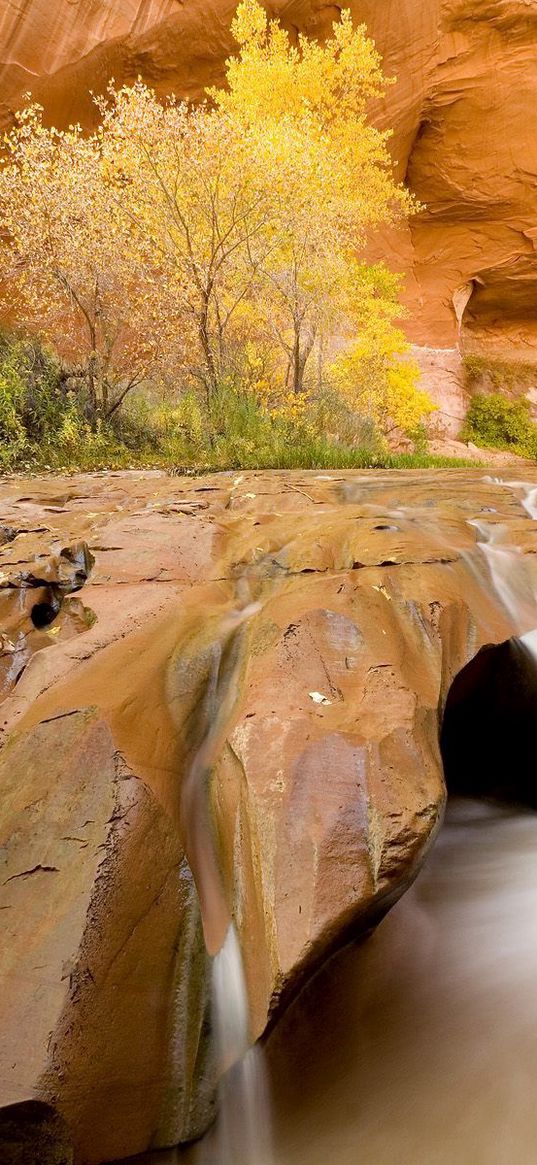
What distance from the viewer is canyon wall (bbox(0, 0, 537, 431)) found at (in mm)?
14336

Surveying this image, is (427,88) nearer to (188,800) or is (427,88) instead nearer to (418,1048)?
(188,800)

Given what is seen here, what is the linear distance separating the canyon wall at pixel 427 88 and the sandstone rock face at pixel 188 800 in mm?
16930

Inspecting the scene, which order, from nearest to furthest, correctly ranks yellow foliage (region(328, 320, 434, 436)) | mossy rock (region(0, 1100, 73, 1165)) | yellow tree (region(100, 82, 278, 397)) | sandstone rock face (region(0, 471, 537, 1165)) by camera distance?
mossy rock (region(0, 1100, 73, 1165)), sandstone rock face (region(0, 471, 537, 1165)), yellow tree (region(100, 82, 278, 397)), yellow foliage (region(328, 320, 434, 436))

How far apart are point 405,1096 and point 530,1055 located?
38 cm

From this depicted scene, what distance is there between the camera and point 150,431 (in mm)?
10070

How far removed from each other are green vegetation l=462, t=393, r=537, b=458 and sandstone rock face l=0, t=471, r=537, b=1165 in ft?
63.1

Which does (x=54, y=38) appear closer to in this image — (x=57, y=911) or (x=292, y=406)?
(x=292, y=406)

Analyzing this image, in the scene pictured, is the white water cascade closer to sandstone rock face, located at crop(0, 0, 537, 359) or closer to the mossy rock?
the mossy rock

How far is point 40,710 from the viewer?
6.80ft

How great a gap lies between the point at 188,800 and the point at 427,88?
20.6 metres

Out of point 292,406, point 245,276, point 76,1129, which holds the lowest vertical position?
point 76,1129

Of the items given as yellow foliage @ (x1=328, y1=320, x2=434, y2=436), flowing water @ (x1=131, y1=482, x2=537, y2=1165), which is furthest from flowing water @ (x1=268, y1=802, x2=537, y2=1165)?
yellow foliage @ (x1=328, y1=320, x2=434, y2=436)

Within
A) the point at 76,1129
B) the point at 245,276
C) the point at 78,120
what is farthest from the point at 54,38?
the point at 76,1129

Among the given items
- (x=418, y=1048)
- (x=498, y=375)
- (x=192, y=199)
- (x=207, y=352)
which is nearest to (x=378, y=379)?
(x=207, y=352)
